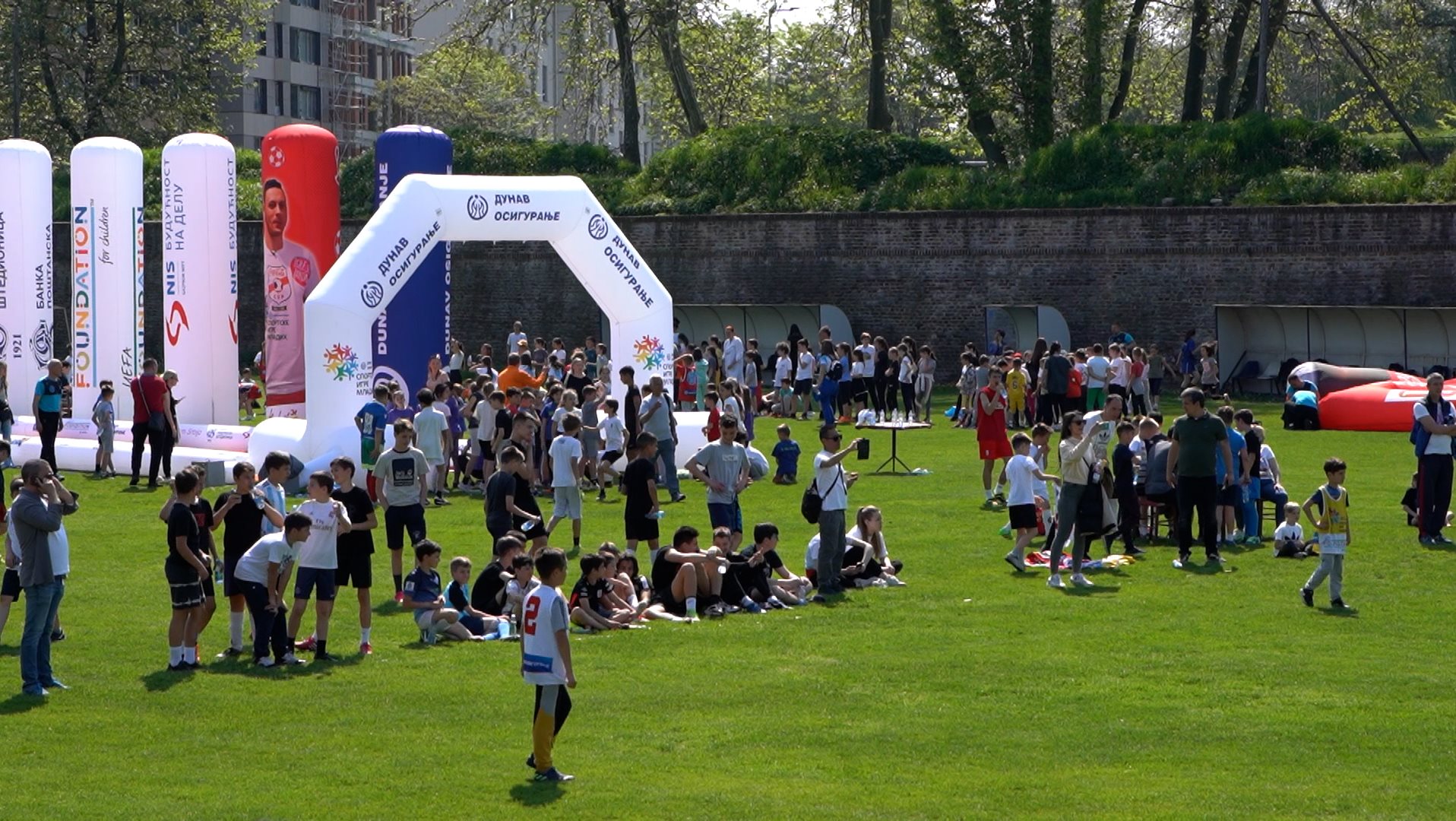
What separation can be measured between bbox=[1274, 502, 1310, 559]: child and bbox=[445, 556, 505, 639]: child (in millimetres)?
7224

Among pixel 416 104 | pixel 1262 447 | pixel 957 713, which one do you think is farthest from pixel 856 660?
pixel 416 104

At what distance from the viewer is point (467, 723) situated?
10.8m

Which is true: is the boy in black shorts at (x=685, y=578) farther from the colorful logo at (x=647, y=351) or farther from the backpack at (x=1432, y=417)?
the colorful logo at (x=647, y=351)

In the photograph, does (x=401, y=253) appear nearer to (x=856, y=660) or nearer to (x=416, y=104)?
(x=856, y=660)

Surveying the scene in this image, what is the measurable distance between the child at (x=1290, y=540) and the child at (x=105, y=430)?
45.5 feet

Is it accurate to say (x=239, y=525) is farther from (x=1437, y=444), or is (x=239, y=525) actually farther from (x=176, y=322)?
(x=176, y=322)

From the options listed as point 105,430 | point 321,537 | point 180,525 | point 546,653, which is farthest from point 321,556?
point 105,430

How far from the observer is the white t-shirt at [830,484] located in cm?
1438

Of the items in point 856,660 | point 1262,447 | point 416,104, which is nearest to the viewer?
point 856,660

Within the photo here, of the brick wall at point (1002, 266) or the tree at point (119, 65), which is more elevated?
the tree at point (119, 65)

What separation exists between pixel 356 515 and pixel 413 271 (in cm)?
925

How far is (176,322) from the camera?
25375 mm

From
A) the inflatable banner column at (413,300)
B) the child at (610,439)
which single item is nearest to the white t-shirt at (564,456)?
the child at (610,439)

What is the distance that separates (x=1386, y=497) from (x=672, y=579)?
31.1 ft
